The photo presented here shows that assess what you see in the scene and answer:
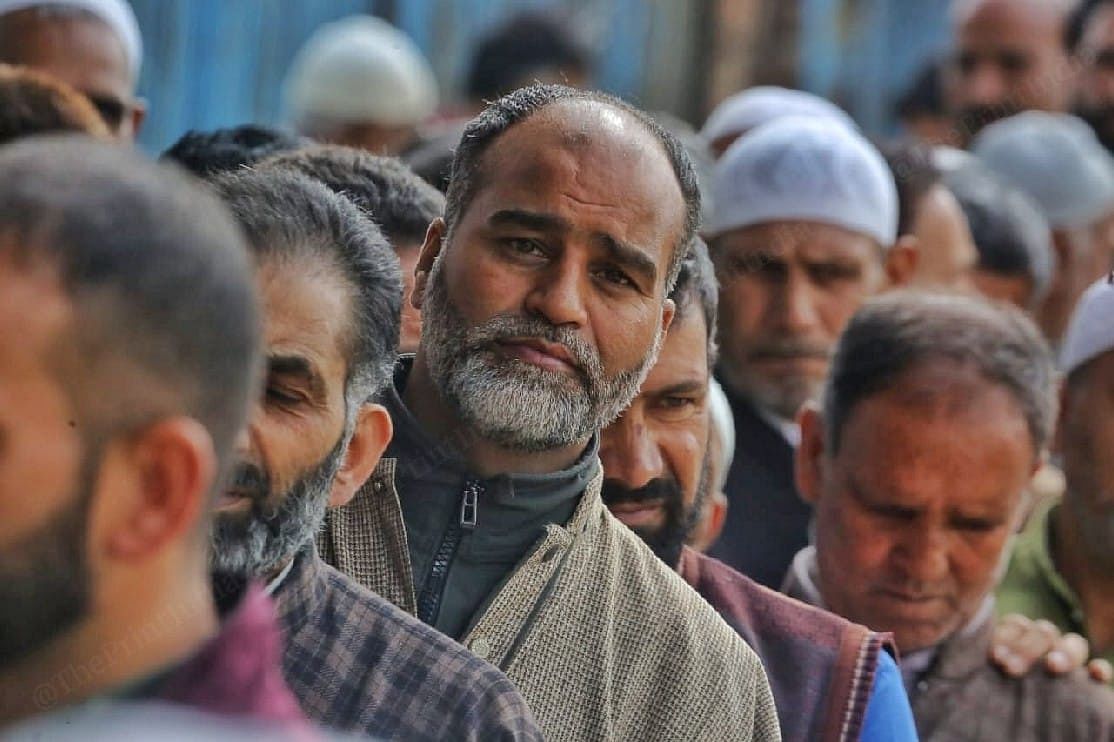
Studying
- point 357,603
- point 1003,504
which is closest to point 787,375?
point 1003,504

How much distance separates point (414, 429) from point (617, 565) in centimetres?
39

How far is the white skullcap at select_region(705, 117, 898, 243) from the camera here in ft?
18.8

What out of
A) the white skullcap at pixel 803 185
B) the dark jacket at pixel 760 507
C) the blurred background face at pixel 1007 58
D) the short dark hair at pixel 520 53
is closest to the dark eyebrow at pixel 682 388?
the dark jacket at pixel 760 507

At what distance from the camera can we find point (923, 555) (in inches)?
164

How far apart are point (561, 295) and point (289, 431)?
50cm

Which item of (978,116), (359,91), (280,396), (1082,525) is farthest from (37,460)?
(978,116)

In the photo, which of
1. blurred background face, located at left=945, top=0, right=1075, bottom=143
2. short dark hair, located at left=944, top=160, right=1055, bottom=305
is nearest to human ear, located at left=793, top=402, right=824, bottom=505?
short dark hair, located at left=944, top=160, right=1055, bottom=305

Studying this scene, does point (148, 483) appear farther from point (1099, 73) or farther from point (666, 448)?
point (1099, 73)

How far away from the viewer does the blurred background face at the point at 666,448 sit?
3924mm

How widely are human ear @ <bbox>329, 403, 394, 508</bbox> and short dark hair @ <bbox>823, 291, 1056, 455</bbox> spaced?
4.77 ft

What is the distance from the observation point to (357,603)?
9.87 feet

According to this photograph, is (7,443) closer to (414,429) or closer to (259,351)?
(259,351)

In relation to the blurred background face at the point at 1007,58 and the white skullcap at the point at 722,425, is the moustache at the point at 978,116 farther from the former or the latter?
the white skullcap at the point at 722,425

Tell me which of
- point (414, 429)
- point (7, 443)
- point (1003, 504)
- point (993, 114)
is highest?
point (7, 443)
